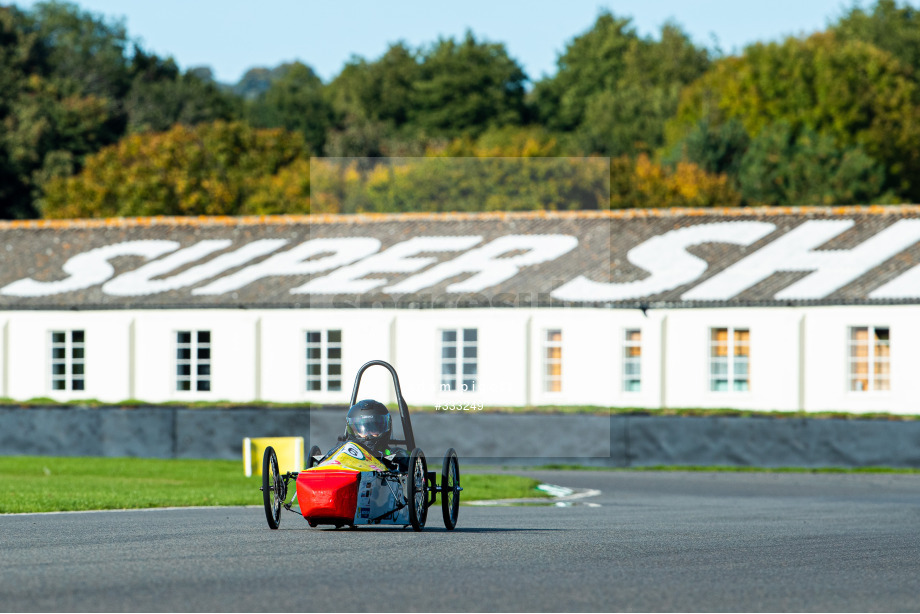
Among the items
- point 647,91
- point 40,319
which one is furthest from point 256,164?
point 40,319

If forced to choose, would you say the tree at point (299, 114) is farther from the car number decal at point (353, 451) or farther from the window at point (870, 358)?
the car number decal at point (353, 451)

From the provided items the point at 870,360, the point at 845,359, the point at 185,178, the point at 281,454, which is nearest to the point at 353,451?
the point at 281,454

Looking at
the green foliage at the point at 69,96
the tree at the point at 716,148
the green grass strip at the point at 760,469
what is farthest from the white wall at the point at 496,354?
the tree at the point at 716,148

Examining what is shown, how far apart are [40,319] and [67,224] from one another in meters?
5.74

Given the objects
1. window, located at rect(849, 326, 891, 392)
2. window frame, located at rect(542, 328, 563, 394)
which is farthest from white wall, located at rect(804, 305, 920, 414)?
window frame, located at rect(542, 328, 563, 394)

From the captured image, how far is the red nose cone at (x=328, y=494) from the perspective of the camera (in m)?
15.2

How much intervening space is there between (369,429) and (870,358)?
74.4 feet

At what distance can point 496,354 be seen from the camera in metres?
38.8

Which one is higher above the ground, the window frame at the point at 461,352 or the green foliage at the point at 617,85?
the green foliage at the point at 617,85

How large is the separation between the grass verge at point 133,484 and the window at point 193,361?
598 centimetres

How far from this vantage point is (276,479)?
16.0m

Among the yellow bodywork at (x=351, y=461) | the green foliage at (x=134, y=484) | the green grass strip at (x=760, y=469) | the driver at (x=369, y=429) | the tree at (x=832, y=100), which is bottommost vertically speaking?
the green grass strip at (x=760, y=469)

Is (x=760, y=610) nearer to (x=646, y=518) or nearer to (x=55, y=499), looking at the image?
(x=646, y=518)

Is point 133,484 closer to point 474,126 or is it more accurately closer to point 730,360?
point 730,360
